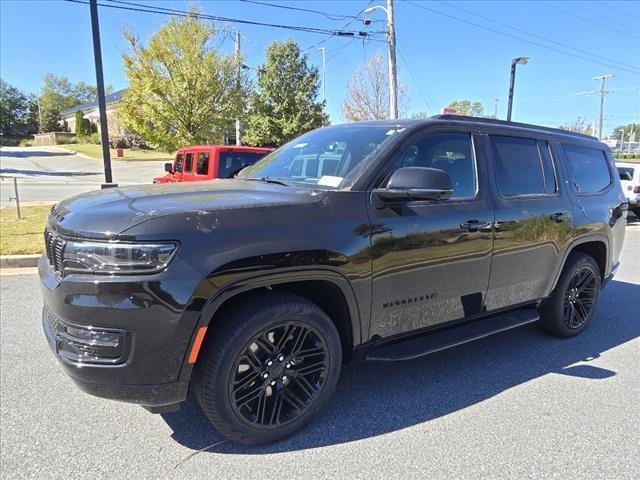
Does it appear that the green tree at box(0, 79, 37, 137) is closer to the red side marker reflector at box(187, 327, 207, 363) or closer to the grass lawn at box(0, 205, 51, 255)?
the grass lawn at box(0, 205, 51, 255)

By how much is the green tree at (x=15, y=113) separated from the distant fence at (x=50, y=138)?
36.4 feet

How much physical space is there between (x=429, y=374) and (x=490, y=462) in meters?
1.07

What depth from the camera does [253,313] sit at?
2.41m

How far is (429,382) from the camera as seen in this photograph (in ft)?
11.2

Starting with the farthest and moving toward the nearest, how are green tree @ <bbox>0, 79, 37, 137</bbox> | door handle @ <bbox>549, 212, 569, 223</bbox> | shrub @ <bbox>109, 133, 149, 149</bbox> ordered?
green tree @ <bbox>0, 79, 37, 137</bbox> → shrub @ <bbox>109, 133, 149, 149</bbox> → door handle @ <bbox>549, 212, 569, 223</bbox>

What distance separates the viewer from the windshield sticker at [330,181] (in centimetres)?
285

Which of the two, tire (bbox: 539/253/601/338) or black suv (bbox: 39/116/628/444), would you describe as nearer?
black suv (bbox: 39/116/628/444)

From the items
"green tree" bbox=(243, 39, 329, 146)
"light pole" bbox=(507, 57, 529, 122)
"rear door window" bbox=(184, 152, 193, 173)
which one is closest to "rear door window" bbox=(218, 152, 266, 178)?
"rear door window" bbox=(184, 152, 193, 173)

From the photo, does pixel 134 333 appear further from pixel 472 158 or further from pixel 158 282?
pixel 472 158

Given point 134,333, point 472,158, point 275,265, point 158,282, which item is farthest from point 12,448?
point 472,158

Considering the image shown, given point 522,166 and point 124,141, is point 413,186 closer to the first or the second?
point 522,166

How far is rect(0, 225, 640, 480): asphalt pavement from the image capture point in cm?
244

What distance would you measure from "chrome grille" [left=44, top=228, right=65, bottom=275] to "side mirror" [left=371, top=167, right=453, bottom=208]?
1727mm

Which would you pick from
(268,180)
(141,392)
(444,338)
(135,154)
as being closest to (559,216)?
(444,338)
